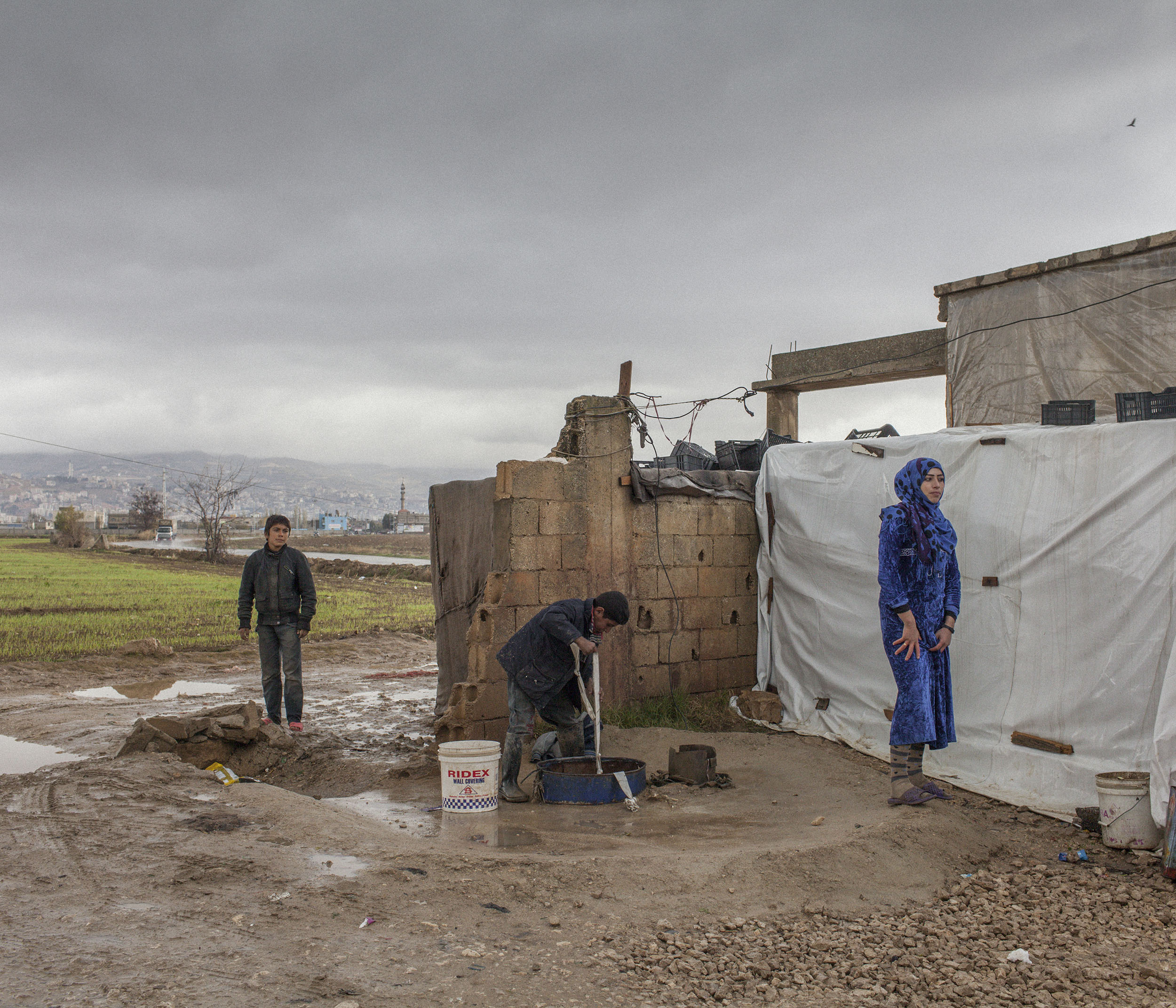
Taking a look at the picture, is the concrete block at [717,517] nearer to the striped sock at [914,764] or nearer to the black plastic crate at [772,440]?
the black plastic crate at [772,440]

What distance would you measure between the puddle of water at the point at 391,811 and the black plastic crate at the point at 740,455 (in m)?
5.02

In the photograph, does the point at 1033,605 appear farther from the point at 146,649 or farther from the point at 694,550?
the point at 146,649

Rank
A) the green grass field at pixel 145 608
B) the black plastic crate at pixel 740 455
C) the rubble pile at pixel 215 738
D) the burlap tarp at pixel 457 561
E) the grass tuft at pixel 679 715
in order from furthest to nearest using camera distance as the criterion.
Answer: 1. the green grass field at pixel 145 608
2. the black plastic crate at pixel 740 455
3. the burlap tarp at pixel 457 561
4. the grass tuft at pixel 679 715
5. the rubble pile at pixel 215 738

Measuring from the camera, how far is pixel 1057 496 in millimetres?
5906

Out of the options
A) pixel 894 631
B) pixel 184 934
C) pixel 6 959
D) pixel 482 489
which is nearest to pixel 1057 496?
pixel 894 631

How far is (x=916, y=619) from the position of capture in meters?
5.69

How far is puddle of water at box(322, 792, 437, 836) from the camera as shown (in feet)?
17.8

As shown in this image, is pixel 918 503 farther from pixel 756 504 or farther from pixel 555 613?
pixel 756 504

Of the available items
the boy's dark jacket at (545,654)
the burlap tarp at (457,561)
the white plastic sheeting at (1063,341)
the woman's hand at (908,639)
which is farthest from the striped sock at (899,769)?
the white plastic sheeting at (1063,341)

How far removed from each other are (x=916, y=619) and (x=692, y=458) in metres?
4.34

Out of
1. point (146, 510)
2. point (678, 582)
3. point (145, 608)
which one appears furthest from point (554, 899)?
point (146, 510)

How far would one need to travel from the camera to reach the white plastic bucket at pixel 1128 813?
4.79 m

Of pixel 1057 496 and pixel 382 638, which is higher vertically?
pixel 1057 496

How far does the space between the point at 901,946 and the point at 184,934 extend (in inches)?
108
